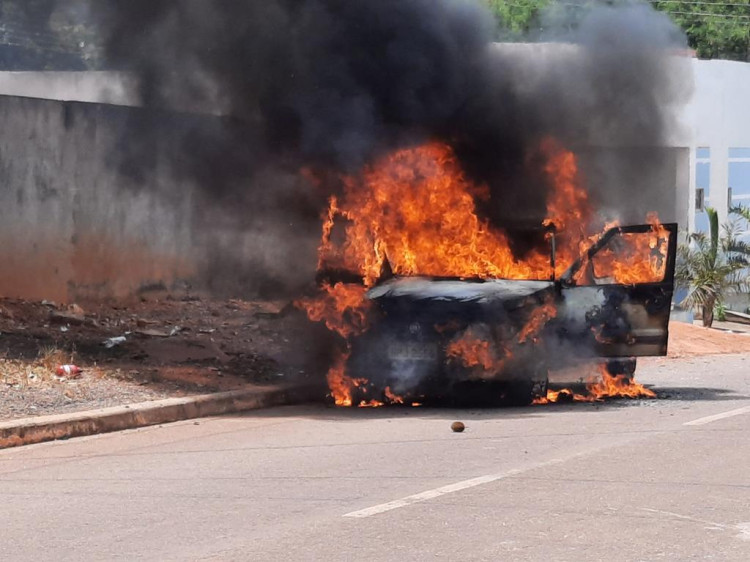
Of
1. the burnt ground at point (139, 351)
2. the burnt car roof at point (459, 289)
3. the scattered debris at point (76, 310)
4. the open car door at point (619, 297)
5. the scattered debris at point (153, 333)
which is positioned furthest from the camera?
the scattered debris at point (76, 310)

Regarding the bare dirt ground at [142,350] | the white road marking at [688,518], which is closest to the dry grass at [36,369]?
the bare dirt ground at [142,350]

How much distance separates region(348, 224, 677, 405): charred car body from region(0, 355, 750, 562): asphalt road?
0.37m

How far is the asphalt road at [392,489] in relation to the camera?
5.82m

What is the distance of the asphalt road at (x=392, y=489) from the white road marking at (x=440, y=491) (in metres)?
0.01

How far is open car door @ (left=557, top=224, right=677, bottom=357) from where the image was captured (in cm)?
1117

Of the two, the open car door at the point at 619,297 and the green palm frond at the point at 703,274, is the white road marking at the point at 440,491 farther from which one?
the green palm frond at the point at 703,274

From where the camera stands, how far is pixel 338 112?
12695 mm

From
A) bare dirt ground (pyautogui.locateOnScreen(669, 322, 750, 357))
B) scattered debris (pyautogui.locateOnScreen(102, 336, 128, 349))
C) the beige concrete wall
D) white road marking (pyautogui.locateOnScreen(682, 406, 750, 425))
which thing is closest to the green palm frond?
bare dirt ground (pyautogui.locateOnScreen(669, 322, 750, 357))

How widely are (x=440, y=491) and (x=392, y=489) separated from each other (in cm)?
28

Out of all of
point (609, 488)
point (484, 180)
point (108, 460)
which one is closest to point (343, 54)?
point (484, 180)

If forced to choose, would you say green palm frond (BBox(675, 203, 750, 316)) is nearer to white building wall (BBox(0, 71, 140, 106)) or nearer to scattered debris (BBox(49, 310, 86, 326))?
white building wall (BBox(0, 71, 140, 106))

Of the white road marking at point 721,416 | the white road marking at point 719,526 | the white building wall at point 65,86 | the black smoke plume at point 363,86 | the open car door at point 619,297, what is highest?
the white building wall at point 65,86

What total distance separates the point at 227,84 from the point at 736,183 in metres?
19.7

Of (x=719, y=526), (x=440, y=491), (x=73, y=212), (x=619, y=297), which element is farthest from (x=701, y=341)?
(x=719, y=526)
